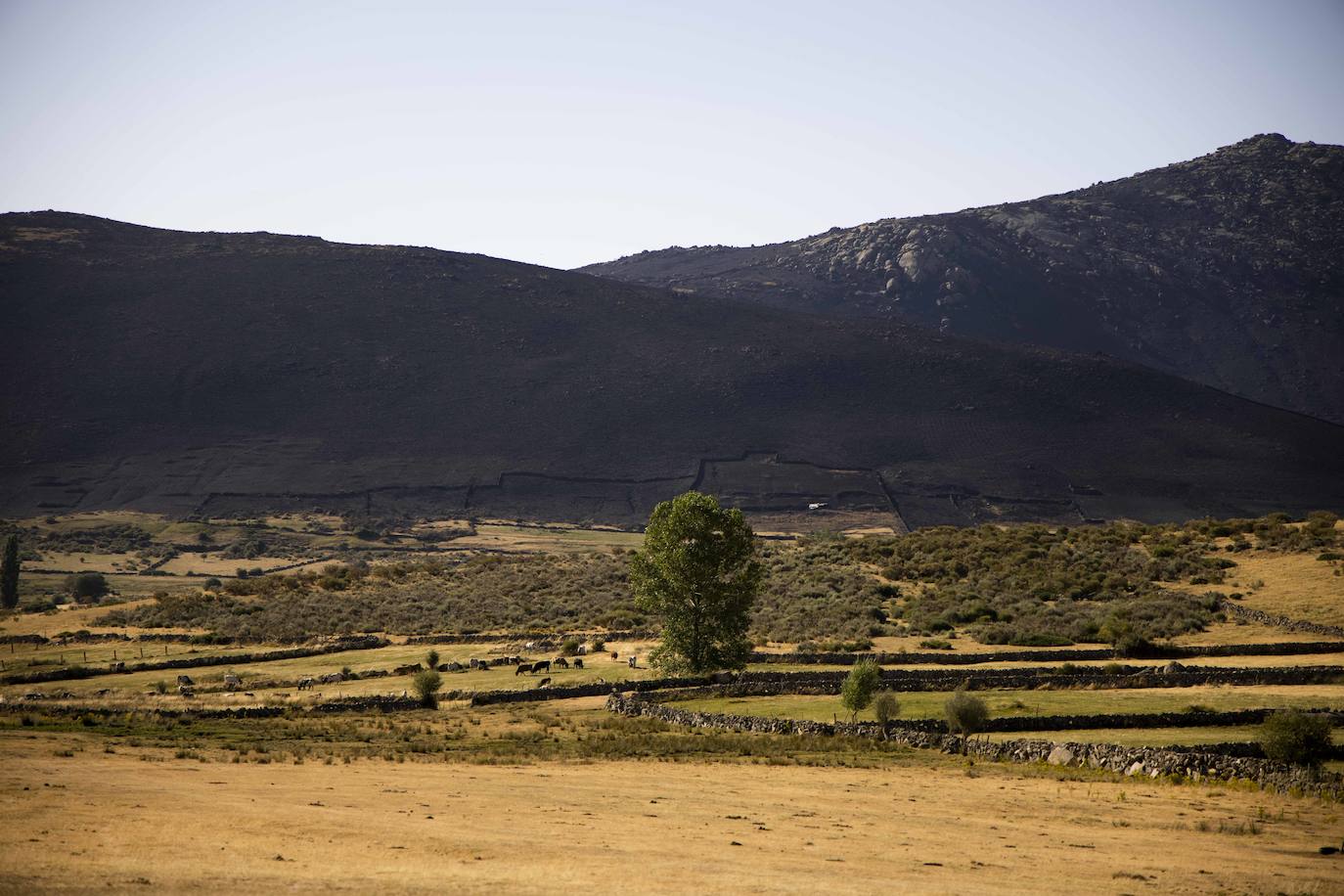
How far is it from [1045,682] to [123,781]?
2720cm

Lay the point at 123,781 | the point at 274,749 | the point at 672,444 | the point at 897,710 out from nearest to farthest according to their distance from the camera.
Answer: the point at 123,781 < the point at 274,749 < the point at 897,710 < the point at 672,444

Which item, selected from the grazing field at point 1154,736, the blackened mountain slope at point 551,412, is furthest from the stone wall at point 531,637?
the blackened mountain slope at point 551,412

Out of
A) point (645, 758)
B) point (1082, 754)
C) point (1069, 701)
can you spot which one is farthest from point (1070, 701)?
point (645, 758)

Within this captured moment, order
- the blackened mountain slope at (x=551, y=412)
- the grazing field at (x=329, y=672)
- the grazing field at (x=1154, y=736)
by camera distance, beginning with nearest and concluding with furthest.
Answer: the grazing field at (x=1154, y=736)
the grazing field at (x=329, y=672)
the blackened mountain slope at (x=551, y=412)

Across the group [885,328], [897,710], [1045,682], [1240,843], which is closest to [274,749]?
[897,710]

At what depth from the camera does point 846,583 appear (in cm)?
6184

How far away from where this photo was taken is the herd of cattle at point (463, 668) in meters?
43.0

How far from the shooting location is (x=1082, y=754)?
27594 millimetres

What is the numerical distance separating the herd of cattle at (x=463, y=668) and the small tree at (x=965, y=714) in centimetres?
1584

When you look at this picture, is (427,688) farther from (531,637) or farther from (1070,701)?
(1070,701)

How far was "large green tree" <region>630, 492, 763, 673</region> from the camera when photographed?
4466cm

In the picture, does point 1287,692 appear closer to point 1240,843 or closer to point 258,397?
point 1240,843

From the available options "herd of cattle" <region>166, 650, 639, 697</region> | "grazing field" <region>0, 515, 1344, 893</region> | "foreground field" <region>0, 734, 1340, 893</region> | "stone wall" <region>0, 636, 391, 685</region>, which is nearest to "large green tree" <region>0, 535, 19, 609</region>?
"grazing field" <region>0, 515, 1344, 893</region>

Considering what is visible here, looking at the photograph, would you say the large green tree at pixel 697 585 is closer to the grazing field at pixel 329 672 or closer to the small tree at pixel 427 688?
the grazing field at pixel 329 672
